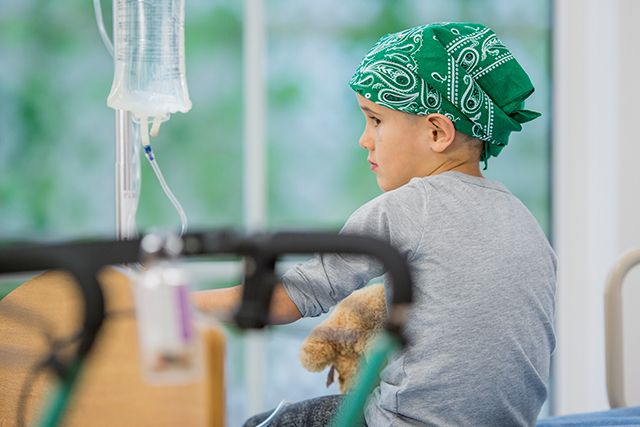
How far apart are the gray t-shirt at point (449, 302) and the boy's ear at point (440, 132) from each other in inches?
6.4

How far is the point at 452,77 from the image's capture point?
2.84 feet

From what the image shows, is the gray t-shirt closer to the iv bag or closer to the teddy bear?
the teddy bear

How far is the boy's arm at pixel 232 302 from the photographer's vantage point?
2.13ft

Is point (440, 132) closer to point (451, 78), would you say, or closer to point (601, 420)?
point (451, 78)

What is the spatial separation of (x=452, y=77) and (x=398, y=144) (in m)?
0.16

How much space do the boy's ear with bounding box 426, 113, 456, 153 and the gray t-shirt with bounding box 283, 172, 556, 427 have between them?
164mm

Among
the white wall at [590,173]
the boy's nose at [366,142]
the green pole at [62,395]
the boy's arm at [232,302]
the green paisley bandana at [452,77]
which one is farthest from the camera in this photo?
the white wall at [590,173]

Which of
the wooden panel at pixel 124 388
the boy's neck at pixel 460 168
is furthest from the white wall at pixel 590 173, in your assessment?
the wooden panel at pixel 124 388

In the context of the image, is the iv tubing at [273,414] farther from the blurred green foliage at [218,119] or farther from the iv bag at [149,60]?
the blurred green foliage at [218,119]

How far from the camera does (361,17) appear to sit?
214 cm

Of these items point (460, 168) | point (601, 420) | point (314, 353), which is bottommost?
point (601, 420)

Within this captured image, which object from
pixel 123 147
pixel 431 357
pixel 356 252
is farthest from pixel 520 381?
pixel 123 147

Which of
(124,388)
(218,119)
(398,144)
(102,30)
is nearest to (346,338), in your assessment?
(398,144)

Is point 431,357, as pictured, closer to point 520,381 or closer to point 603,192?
point 520,381
